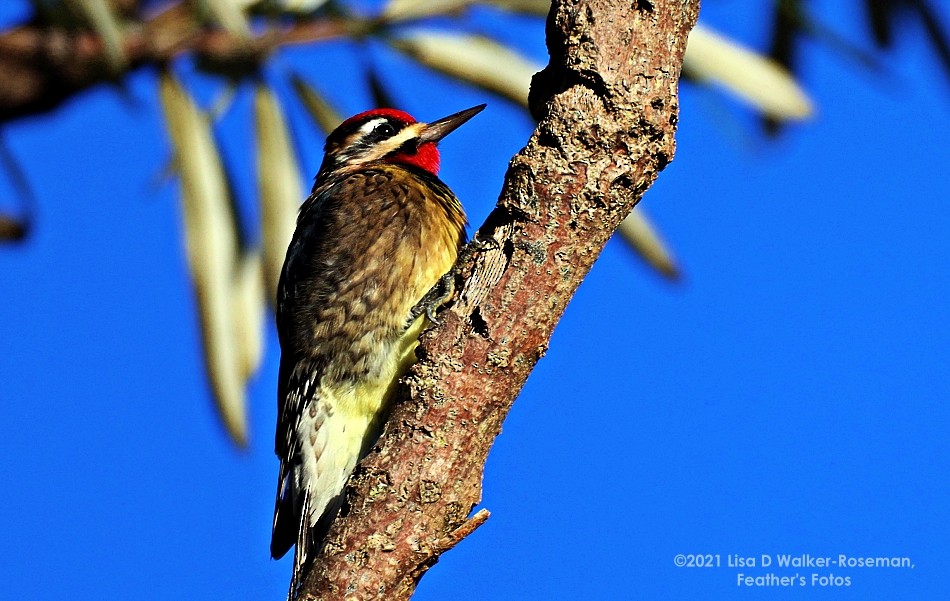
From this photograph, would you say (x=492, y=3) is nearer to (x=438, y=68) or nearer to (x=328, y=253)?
(x=438, y=68)

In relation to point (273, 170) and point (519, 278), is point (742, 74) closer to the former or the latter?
point (273, 170)

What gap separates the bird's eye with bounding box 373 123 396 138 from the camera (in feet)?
15.3

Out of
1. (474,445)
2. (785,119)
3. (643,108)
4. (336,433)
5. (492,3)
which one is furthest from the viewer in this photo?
(492,3)

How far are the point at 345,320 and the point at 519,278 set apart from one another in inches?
49.1

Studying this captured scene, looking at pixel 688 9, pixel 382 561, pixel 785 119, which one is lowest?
pixel 382 561

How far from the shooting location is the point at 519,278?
8.75 feet

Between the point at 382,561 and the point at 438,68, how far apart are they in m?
3.32

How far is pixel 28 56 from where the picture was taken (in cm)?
556

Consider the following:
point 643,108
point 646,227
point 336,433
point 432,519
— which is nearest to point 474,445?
point 432,519

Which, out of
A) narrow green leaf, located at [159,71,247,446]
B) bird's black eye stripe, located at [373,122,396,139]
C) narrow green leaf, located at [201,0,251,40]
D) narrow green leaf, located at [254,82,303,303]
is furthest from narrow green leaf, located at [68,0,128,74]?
narrow green leaf, located at [254,82,303,303]

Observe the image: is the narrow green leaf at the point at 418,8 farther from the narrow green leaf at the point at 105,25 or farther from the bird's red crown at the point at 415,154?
the narrow green leaf at the point at 105,25

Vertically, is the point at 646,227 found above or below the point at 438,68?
below

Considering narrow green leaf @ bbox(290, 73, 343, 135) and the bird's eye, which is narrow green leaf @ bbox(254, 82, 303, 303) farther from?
the bird's eye

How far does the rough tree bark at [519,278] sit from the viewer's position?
2.61m
